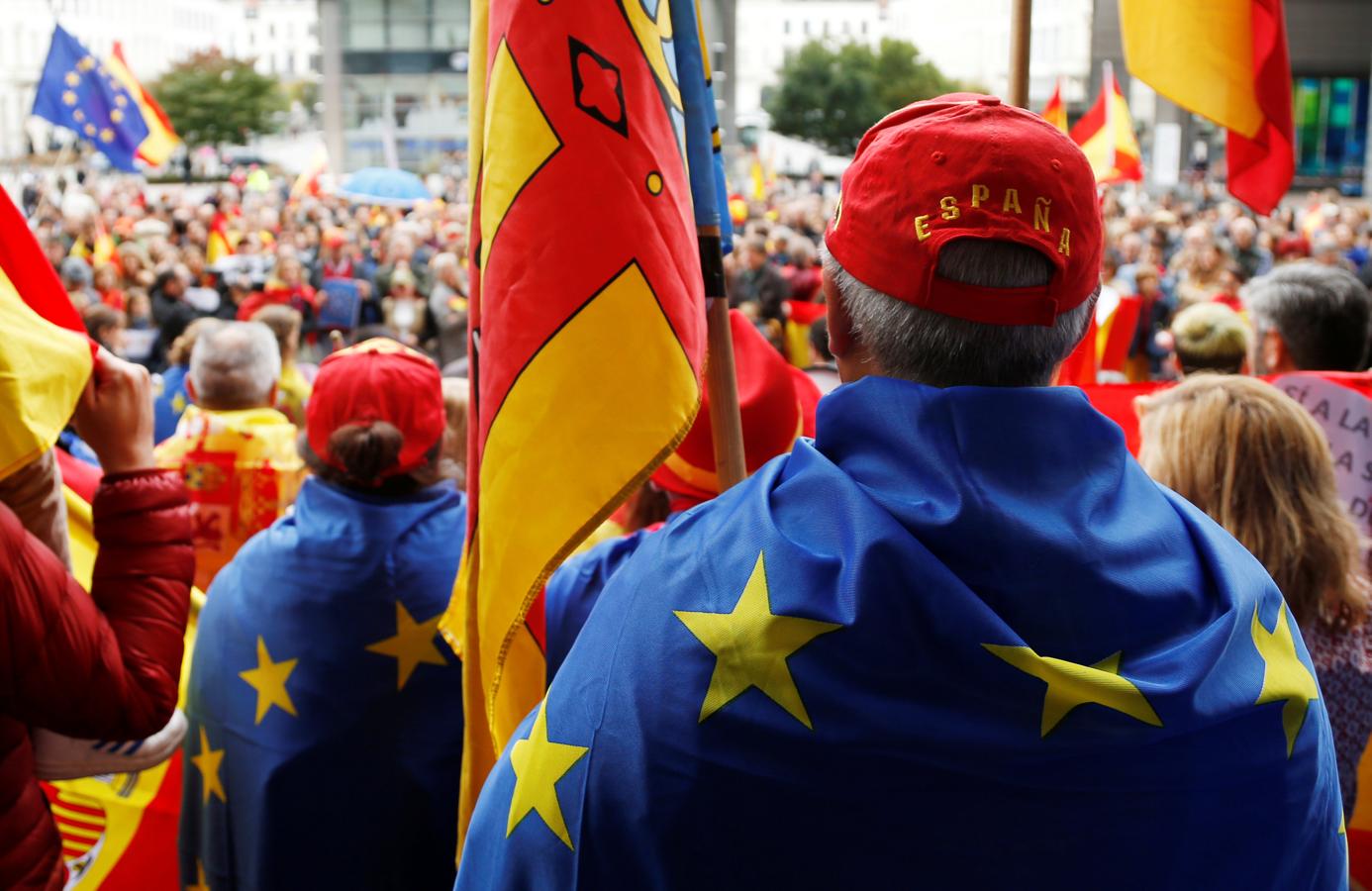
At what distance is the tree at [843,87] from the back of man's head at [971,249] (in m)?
67.0

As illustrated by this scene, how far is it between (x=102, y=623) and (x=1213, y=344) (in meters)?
3.49

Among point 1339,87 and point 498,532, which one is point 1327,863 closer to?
point 498,532

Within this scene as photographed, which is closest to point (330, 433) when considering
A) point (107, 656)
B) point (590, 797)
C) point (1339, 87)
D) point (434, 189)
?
point (107, 656)

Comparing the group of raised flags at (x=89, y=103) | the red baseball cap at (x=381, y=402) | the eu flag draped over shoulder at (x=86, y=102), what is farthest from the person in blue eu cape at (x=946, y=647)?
the eu flag draped over shoulder at (x=86, y=102)

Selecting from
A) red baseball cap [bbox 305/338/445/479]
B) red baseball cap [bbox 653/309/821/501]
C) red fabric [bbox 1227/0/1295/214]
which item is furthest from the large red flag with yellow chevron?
red fabric [bbox 1227/0/1295/214]

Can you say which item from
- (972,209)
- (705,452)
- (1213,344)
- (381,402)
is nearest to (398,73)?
(1213,344)

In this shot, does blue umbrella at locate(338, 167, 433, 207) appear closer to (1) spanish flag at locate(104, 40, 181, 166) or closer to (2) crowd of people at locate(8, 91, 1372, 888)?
(1) spanish flag at locate(104, 40, 181, 166)

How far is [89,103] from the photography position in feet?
47.1

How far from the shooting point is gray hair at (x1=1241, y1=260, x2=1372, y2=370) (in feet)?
12.6

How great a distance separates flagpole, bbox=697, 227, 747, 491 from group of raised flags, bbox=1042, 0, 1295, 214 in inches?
64.1

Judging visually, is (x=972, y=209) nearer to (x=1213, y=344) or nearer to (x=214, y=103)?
(x=1213, y=344)

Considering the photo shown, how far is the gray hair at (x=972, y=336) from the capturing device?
1399 mm

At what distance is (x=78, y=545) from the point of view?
307 centimetres

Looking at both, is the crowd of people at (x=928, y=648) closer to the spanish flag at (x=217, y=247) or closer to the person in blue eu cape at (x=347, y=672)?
the person in blue eu cape at (x=347, y=672)
